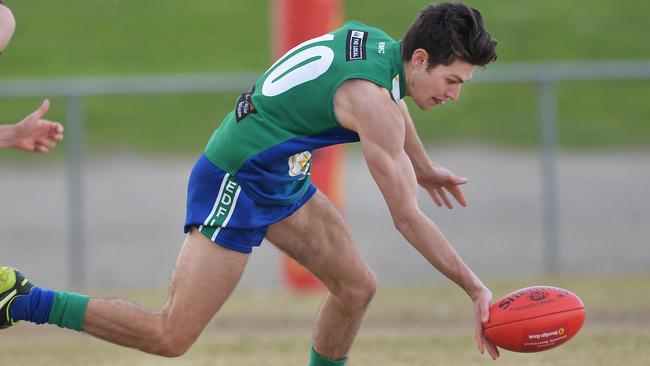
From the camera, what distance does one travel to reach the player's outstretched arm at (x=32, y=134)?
584cm

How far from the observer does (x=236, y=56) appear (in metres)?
21.5

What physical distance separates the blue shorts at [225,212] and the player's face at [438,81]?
93 cm

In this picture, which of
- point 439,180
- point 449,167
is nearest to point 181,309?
point 439,180

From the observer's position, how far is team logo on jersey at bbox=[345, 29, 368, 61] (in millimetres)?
5410

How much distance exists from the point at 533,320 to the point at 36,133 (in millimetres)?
2700

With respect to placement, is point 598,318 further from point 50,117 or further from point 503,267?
point 50,117

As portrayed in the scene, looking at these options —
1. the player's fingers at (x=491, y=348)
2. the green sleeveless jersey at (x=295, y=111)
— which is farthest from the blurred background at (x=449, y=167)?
the green sleeveless jersey at (x=295, y=111)

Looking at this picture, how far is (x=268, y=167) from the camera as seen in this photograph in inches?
221

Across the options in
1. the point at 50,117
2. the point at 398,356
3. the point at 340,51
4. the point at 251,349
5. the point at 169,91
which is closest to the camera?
the point at 340,51

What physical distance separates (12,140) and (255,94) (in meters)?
1.28

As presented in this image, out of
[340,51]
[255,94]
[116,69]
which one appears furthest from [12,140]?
[116,69]

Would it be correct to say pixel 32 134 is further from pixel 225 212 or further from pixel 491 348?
pixel 491 348

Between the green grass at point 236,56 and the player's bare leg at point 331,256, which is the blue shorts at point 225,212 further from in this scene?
the green grass at point 236,56

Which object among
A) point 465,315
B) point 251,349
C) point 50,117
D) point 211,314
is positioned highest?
point 211,314
